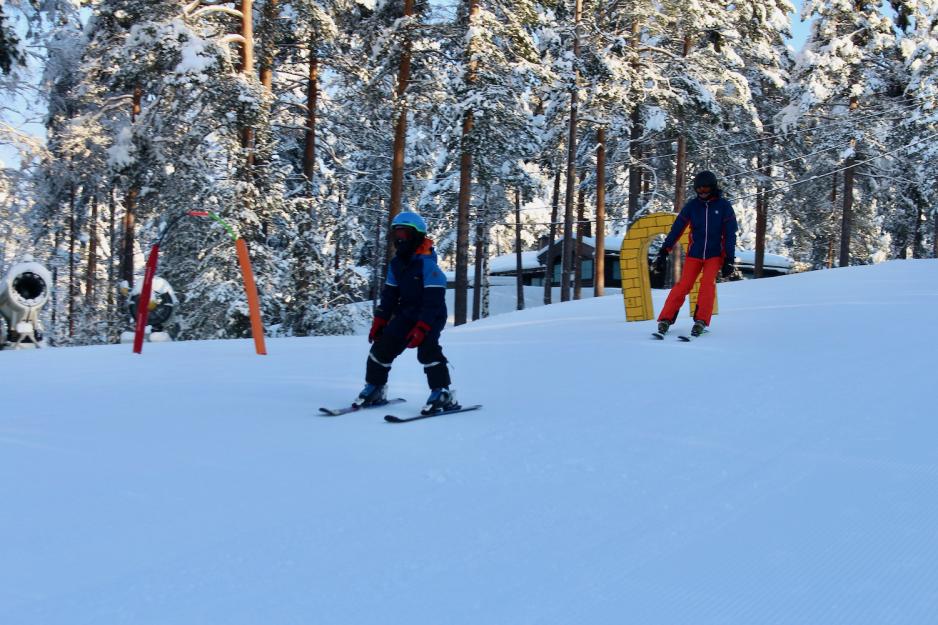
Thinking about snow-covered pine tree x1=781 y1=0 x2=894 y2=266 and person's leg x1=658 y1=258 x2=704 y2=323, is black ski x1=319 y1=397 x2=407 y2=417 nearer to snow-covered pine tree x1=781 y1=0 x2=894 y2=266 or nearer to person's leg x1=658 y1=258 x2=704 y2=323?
person's leg x1=658 y1=258 x2=704 y2=323

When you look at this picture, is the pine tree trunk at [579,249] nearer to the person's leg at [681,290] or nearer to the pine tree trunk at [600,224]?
the pine tree trunk at [600,224]

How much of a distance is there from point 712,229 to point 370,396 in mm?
4969

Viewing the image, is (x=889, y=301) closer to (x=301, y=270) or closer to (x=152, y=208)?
(x=301, y=270)

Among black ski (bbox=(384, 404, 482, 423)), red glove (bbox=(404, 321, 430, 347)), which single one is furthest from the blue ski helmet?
black ski (bbox=(384, 404, 482, 423))

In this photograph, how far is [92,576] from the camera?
10.3 feet

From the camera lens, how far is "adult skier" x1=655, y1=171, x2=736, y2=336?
30.9 ft

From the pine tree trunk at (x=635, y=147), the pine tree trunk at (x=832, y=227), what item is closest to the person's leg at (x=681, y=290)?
the pine tree trunk at (x=635, y=147)

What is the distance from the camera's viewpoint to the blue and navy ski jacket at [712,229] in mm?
9461

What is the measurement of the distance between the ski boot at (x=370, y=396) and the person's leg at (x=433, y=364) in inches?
18.6

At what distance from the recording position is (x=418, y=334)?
6250 millimetres

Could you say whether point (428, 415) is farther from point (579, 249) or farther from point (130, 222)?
point (579, 249)

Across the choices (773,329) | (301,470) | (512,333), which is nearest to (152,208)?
(512,333)

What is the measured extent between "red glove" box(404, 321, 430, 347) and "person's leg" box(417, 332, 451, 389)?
0.16 meters

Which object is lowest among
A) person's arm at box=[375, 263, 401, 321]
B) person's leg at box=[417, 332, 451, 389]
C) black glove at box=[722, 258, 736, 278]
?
person's leg at box=[417, 332, 451, 389]
